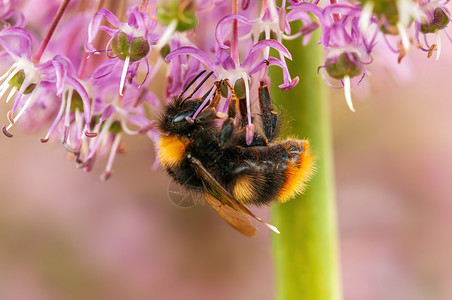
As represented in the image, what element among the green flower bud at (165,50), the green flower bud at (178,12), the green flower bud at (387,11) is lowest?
the green flower bud at (165,50)

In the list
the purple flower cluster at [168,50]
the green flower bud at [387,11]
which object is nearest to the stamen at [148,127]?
the purple flower cluster at [168,50]

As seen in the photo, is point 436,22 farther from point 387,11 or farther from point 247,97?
point 247,97

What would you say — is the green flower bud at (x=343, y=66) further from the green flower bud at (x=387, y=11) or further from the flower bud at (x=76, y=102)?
the flower bud at (x=76, y=102)

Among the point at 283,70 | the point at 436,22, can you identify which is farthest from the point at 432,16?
the point at 283,70

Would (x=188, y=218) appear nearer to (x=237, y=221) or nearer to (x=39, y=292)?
(x=39, y=292)

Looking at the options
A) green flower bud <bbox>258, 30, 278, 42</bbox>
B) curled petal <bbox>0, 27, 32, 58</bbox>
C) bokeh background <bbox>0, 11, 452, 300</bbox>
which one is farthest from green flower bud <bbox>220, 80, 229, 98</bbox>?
bokeh background <bbox>0, 11, 452, 300</bbox>

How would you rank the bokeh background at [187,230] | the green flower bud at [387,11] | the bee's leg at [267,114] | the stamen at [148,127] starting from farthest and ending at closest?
1. the bokeh background at [187,230]
2. the stamen at [148,127]
3. the bee's leg at [267,114]
4. the green flower bud at [387,11]

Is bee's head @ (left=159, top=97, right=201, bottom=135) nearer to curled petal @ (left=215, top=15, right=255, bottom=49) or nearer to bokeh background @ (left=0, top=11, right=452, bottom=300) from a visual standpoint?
curled petal @ (left=215, top=15, right=255, bottom=49)
